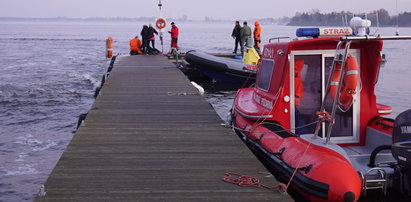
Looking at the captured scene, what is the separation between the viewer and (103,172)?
5.50 meters

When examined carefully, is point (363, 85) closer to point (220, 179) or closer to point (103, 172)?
point (220, 179)

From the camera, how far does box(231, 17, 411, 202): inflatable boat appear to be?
546 centimetres

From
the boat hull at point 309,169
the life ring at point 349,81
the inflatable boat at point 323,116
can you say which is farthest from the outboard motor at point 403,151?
the life ring at point 349,81

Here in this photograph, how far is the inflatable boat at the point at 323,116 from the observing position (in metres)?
5.46

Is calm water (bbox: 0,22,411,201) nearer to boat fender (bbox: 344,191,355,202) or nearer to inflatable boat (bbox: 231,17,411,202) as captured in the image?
inflatable boat (bbox: 231,17,411,202)

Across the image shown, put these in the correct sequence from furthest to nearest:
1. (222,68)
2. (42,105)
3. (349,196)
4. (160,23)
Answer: (160,23) < (222,68) < (42,105) < (349,196)

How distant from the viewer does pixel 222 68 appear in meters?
17.2

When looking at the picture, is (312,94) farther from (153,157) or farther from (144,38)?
(144,38)

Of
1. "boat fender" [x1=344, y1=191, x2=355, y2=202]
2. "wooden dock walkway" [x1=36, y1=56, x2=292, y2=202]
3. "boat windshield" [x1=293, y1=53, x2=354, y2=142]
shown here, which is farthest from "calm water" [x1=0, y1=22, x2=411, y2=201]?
"boat fender" [x1=344, y1=191, x2=355, y2=202]

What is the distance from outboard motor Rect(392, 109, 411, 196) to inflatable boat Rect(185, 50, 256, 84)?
11.5 m

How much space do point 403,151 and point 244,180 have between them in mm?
1627

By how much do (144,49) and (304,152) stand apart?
18.4 metres

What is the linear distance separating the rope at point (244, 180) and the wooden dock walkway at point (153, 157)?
0.24 ft

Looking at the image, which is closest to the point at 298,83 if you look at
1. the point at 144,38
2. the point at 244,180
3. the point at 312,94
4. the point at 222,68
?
the point at 312,94
